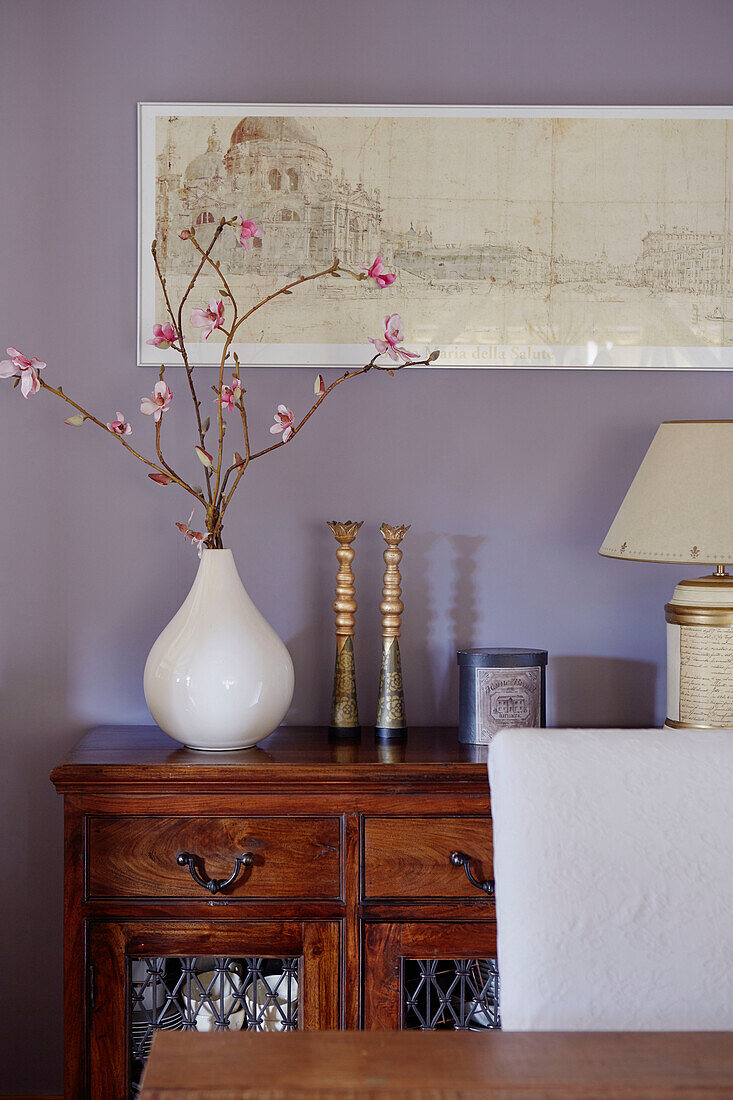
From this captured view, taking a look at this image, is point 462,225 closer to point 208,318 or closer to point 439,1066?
point 208,318

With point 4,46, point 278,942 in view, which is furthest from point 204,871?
point 4,46

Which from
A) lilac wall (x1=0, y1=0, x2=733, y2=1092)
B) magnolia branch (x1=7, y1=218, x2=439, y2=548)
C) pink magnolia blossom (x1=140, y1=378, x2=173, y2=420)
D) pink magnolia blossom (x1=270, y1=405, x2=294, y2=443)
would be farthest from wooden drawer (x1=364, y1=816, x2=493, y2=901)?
pink magnolia blossom (x1=140, y1=378, x2=173, y2=420)

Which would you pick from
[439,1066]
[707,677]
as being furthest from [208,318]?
[439,1066]

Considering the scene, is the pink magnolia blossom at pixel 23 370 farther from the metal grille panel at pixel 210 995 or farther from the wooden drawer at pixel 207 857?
the metal grille panel at pixel 210 995

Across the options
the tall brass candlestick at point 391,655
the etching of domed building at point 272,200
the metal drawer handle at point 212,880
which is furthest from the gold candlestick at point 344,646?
the etching of domed building at point 272,200

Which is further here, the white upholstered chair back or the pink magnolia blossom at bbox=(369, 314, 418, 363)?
the pink magnolia blossom at bbox=(369, 314, 418, 363)

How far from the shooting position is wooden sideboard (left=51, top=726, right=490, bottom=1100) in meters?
1.55

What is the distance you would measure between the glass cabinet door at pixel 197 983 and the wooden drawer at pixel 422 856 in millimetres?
126

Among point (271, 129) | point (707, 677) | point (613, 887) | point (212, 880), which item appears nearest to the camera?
point (613, 887)

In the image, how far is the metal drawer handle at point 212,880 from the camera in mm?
1531

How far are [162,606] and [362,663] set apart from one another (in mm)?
440

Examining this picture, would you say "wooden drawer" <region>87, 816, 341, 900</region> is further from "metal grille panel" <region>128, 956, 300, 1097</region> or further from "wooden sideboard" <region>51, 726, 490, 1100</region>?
"metal grille panel" <region>128, 956, 300, 1097</region>

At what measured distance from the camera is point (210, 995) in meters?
1.59

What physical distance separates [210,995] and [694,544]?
3.72ft
